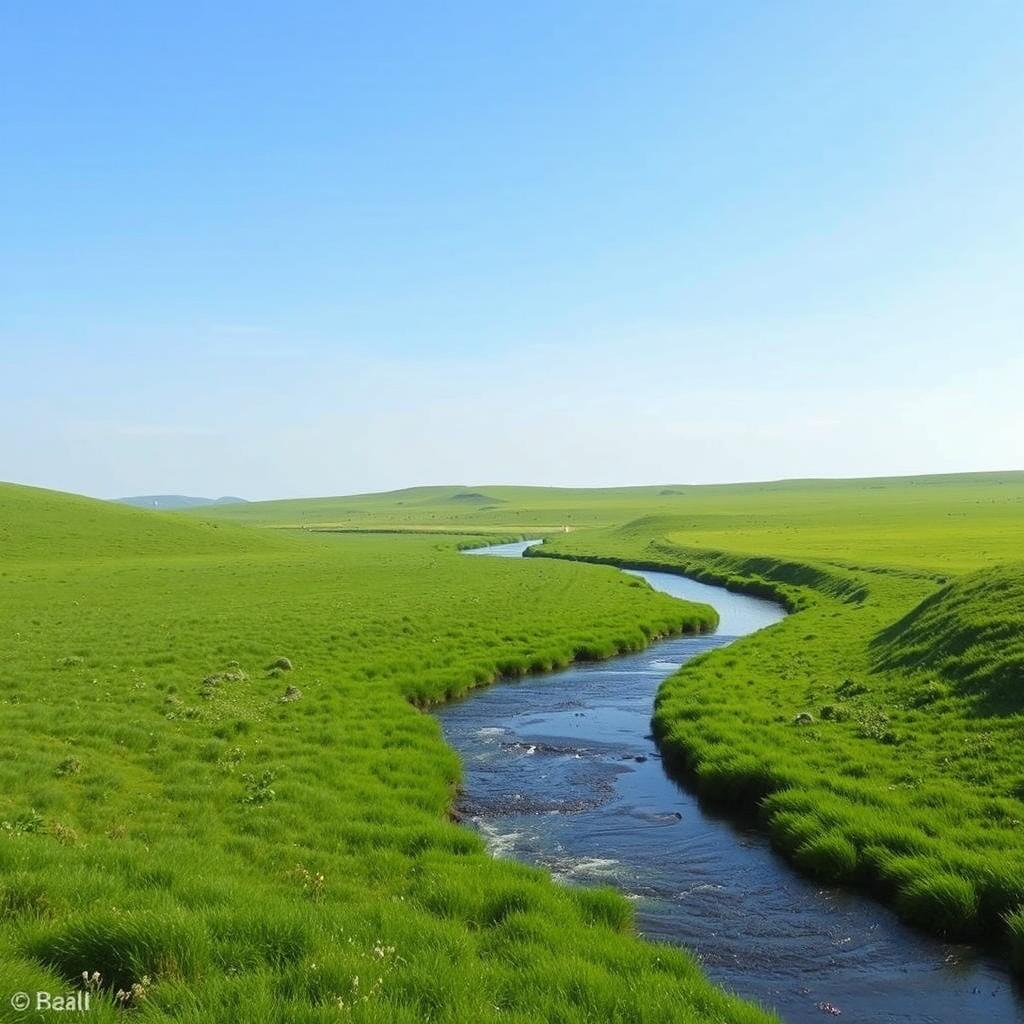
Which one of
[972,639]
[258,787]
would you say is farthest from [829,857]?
[972,639]

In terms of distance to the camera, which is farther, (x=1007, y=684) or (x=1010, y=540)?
(x=1010, y=540)

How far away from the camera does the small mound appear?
20891mm

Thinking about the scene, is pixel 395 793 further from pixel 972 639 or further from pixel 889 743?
pixel 972 639

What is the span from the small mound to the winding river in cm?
800

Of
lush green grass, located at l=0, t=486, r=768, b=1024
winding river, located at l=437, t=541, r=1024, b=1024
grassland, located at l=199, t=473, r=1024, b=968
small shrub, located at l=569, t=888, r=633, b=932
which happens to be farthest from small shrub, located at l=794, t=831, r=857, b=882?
lush green grass, located at l=0, t=486, r=768, b=1024

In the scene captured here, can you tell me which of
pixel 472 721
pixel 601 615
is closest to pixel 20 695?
pixel 472 721

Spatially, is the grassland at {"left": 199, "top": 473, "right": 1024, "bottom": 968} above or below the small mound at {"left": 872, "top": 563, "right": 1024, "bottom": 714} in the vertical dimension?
below

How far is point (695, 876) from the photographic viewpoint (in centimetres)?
1473

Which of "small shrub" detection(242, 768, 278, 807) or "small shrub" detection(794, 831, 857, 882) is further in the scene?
"small shrub" detection(242, 768, 278, 807)

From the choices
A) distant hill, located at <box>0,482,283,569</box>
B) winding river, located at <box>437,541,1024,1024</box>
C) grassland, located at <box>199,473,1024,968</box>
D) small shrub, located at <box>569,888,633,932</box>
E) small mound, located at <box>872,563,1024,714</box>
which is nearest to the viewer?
winding river, located at <box>437,541,1024,1024</box>

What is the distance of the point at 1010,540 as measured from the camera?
75.4 meters

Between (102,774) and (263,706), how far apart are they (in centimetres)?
707

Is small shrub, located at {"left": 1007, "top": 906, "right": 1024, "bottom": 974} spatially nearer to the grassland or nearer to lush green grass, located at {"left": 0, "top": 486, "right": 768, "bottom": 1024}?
the grassland

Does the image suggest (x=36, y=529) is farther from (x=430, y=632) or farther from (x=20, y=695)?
(x=20, y=695)
